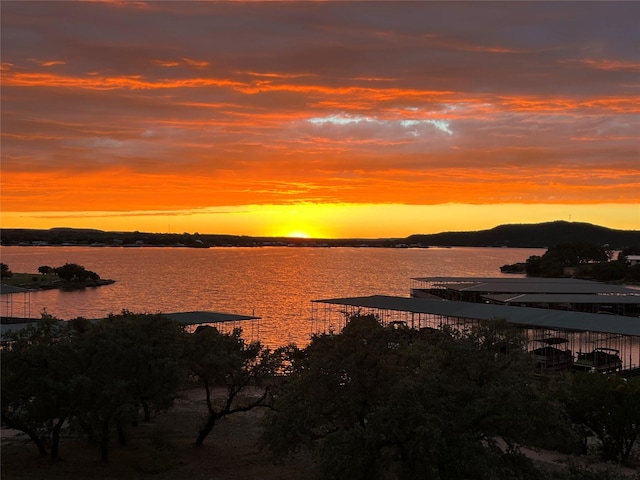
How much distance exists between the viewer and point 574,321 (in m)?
41.3

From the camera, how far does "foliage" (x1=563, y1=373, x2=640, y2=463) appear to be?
24.2 metres

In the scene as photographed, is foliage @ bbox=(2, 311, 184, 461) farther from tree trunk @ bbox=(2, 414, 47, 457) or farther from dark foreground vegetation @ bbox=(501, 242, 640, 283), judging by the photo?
dark foreground vegetation @ bbox=(501, 242, 640, 283)

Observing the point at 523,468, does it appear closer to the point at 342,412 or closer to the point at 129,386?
the point at 342,412

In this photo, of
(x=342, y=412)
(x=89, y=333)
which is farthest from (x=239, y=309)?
(x=342, y=412)

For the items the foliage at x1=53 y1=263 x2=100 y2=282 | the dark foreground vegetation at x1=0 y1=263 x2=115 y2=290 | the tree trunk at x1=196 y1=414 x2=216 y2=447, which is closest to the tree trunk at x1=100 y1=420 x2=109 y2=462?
the tree trunk at x1=196 y1=414 x2=216 y2=447

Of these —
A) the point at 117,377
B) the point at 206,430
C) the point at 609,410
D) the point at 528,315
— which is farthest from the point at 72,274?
the point at 609,410

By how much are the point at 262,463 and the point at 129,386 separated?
20.1 feet

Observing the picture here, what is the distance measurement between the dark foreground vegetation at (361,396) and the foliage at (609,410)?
6 cm

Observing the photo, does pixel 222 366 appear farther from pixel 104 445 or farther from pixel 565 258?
pixel 565 258

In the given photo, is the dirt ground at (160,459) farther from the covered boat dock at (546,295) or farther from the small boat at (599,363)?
the covered boat dock at (546,295)

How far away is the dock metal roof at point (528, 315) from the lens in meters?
39.2

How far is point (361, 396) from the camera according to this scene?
60.2 ft

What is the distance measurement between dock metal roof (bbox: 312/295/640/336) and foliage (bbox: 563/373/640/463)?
979cm

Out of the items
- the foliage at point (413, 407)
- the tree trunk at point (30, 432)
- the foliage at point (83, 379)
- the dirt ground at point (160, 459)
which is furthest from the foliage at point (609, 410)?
the tree trunk at point (30, 432)
